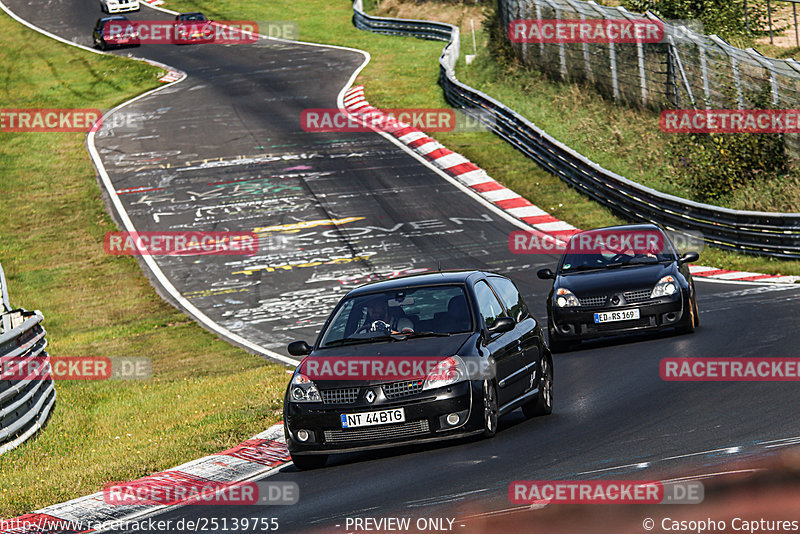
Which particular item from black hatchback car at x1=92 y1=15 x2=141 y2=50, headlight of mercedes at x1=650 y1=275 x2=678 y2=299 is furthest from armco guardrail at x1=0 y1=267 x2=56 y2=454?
black hatchback car at x1=92 y1=15 x2=141 y2=50

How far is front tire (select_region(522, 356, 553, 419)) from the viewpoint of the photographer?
11180mm

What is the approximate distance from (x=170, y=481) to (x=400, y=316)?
99.0 inches

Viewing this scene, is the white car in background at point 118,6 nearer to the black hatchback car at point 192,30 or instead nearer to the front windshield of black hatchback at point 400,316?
the black hatchback car at point 192,30

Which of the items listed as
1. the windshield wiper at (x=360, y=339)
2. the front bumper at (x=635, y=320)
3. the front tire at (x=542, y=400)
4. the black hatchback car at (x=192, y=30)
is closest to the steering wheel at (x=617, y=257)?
the front bumper at (x=635, y=320)

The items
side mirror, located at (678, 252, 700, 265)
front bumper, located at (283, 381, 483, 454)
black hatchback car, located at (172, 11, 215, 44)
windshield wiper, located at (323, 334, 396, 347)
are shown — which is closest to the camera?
front bumper, located at (283, 381, 483, 454)

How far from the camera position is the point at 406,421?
376 inches

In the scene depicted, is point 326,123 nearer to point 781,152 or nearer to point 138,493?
point 781,152

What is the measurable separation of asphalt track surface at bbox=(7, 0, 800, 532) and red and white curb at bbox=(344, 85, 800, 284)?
25.2 inches

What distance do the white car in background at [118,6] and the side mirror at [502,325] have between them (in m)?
54.1

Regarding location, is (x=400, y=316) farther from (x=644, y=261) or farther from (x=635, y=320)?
(x=644, y=261)

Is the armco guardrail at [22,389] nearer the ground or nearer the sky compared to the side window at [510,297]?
nearer the ground

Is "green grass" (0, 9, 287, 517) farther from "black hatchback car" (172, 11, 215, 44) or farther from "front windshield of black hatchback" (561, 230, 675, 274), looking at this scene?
"black hatchback car" (172, 11, 215, 44)

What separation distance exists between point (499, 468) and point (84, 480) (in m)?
4.05

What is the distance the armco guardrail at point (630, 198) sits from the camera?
21.3 metres
